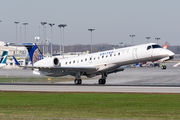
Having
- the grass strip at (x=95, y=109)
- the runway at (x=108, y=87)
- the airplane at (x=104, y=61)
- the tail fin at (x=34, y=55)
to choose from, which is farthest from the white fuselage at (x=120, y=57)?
the grass strip at (x=95, y=109)

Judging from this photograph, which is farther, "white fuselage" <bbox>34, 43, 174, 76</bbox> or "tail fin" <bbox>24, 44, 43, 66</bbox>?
"tail fin" <bbox>24, 44, 43, 66</bbox>

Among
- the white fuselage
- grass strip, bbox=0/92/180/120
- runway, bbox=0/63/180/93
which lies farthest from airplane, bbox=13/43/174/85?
grass strip, bbox=0/92/180/120

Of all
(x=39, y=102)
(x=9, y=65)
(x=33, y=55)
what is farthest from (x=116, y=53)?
(x=9, y=65)

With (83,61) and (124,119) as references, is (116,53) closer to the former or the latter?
(83,61)

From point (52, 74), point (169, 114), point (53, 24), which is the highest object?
point (53, 24)

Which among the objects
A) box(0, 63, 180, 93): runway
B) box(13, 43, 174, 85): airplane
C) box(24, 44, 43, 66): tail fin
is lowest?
box(0, 63, 180, 93): runway

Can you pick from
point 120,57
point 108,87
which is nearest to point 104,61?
point 120,57

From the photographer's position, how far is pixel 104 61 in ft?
131

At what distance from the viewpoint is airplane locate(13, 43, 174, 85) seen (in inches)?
1464

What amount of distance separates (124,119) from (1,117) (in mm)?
6463

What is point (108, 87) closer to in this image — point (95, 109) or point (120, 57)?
point (120, 57)

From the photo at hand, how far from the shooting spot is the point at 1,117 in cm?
1608

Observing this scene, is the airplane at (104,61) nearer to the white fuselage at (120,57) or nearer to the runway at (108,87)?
the white fuselage at (120,57)

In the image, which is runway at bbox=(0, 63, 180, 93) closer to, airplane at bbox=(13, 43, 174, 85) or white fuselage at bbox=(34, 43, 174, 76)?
airplane at bbox=(13, 43, 174, 85)
